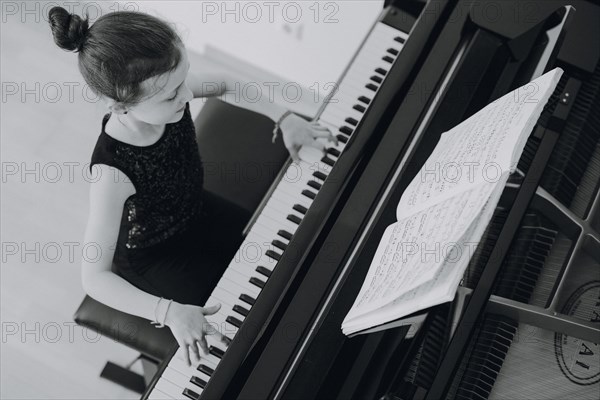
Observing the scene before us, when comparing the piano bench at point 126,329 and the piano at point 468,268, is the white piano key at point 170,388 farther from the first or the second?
the piano bench at point 126,329

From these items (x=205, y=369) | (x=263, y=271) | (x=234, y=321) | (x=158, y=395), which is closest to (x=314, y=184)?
(x=263, y=271)

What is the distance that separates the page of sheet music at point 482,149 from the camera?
3.12 feet

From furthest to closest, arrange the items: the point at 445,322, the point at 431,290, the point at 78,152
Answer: the point at 78,152, the point at 445,322, the point at 431,290

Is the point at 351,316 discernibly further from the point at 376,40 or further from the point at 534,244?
the point at 376,40

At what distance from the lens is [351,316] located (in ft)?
3.35

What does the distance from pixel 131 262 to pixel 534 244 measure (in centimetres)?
101

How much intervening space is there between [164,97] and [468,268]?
2.46ft

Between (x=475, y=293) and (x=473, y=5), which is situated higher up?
(x=473, y=5)

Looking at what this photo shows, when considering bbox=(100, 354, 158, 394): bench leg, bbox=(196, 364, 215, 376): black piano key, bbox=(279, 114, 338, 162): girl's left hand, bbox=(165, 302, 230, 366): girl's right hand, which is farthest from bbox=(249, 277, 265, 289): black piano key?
bbox=(100, 354, 158, 394): bench leg

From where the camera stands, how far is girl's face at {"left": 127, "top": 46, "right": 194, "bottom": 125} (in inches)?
49.1

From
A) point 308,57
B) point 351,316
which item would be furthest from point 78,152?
point 351,316

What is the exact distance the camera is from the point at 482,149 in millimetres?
1020

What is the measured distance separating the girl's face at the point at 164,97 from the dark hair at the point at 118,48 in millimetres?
17

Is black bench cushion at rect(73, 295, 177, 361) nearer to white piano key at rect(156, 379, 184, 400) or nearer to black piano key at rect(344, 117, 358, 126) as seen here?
white piano key at rect(156, 379, 184, 400)
